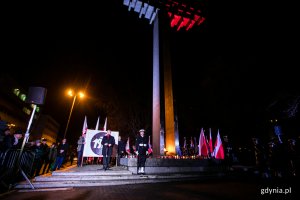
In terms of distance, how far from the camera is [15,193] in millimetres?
5031

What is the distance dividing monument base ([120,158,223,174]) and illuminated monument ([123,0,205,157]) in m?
2.50

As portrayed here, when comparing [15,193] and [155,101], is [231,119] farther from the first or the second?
[15,193]

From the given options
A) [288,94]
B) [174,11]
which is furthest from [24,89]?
[288,94]

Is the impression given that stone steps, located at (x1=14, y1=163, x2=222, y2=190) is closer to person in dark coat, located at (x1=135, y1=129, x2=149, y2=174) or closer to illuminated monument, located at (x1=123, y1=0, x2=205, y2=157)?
person in dark coat, located at (x1=135, y1=129, x2=149, y2=174)

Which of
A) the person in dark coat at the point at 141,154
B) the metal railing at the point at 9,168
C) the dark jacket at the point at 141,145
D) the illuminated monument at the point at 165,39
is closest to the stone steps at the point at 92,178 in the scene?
the metal railing at the point at 9,168

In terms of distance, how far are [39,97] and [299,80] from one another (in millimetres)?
13958

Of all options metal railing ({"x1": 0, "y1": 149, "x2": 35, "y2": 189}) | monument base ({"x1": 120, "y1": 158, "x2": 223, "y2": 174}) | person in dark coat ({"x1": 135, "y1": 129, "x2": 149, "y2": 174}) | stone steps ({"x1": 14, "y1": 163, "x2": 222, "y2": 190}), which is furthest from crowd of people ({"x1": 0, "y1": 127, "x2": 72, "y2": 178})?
person in dark coat ({"x1": 135, "y1": 129, "x2": 149, "y2": 174})

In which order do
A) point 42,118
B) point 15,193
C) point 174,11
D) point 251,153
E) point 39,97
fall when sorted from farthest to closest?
1. point 42,118
2. point 174,11
3. point 251,153
4. point 39,97
5. point 15,193

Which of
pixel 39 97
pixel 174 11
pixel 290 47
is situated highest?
pixel 174 11

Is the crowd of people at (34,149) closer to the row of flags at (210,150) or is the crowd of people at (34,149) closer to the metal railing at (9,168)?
the metal railing at (9,168)

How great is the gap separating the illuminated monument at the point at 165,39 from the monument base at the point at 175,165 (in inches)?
98.2

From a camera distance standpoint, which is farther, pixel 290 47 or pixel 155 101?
pixel 155 101

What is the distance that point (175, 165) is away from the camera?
897 cm

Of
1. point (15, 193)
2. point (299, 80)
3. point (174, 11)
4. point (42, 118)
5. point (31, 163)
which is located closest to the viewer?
point (15, 193)
